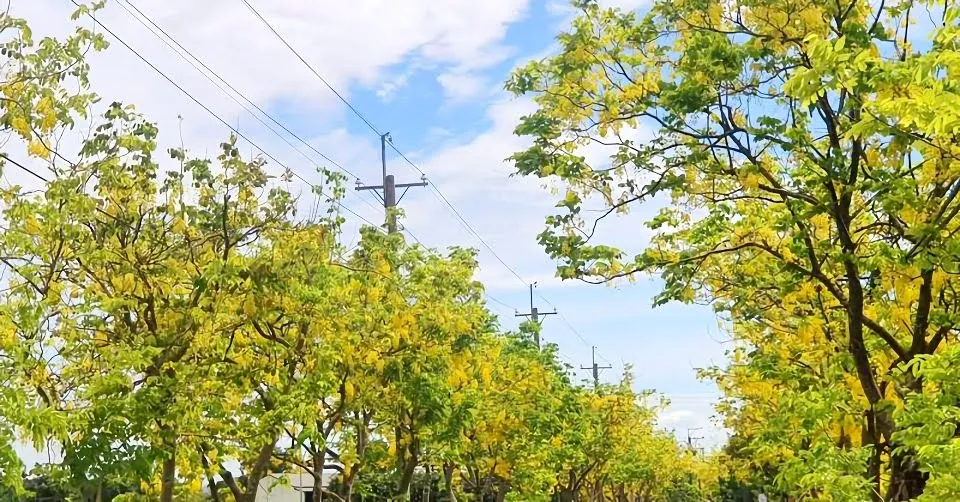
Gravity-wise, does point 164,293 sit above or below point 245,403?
above

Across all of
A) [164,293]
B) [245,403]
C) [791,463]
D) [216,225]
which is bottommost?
[791,463]

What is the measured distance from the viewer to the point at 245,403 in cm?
1146

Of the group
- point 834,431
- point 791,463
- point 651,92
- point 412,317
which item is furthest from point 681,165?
point 412,317

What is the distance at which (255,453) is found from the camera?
11.8m

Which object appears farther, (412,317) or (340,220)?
(412,317)

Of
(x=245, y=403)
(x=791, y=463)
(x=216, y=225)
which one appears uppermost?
(x=216, y=225)

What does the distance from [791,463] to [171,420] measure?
5100mm

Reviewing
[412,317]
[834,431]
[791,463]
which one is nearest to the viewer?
[791,463]

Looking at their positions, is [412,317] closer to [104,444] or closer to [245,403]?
[245,403]

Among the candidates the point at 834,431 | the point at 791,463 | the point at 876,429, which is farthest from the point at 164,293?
the point at 834,431

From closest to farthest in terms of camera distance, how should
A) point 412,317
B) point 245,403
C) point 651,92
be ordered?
point 651,92
point 245,403
point 412,317

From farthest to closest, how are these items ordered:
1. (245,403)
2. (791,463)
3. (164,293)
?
(245,403), (164,293), (791,463)

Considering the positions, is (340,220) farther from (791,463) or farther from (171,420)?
(791,463)

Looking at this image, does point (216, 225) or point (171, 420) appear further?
point (216, 225)
